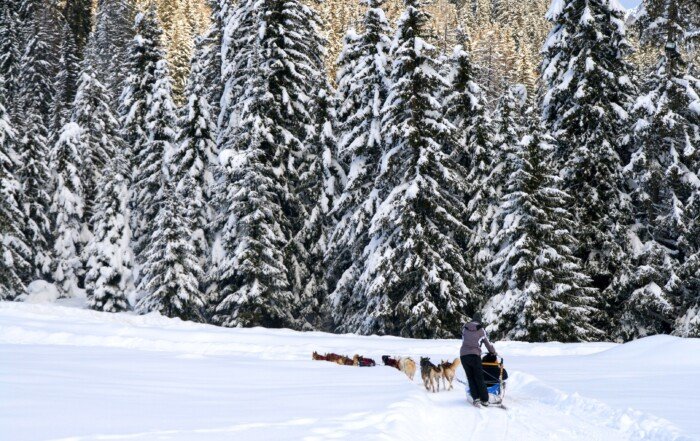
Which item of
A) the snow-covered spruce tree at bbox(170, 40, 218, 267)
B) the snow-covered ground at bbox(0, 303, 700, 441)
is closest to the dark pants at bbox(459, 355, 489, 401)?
the snow-covered ground at bbox(0, 303, 700, 441)

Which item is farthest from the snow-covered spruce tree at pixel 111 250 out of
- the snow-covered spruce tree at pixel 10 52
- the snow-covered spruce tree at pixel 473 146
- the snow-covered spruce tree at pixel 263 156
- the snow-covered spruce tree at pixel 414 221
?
the snow-covered spruce tree at pixel 10 52

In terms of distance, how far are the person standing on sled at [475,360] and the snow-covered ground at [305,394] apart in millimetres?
393

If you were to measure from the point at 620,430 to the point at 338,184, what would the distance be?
21.5 meters

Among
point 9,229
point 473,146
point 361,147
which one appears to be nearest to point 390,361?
point 361,147

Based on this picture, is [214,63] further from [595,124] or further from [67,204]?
[595,124]

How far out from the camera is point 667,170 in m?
20.3

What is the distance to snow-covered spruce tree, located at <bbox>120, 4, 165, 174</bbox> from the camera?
106 ft

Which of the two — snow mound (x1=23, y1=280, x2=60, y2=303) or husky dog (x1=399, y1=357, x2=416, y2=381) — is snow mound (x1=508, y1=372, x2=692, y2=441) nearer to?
husky dog (x1=399, y1=357, x2=416, y2=381)

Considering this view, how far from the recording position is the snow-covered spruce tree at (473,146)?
2489 centimetres

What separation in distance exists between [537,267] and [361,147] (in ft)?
30.2

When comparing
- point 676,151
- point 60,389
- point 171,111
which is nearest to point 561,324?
point 676,151

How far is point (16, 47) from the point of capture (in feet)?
181

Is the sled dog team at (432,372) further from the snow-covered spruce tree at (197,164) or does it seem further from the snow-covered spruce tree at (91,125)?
the snow-covered spruce tree at (91,125)

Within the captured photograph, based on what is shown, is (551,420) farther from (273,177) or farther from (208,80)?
(208,80)
